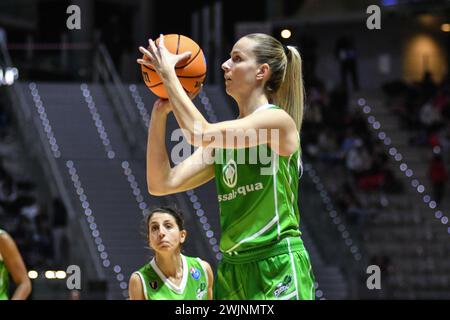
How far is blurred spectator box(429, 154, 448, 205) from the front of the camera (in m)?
16.9

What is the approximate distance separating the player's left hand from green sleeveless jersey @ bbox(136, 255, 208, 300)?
1.72m

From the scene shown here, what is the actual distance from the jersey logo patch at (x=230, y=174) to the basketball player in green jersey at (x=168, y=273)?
1470mm

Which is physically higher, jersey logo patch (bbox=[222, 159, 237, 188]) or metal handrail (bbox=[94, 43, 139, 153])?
jersey logo patch (bbox=[222, 159, 237, 188])

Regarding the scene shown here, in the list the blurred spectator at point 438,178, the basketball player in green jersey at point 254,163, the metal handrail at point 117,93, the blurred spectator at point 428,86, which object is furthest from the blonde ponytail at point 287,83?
the blurred spectator at point 428,86

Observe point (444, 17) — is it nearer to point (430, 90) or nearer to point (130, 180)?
point (430, 90)

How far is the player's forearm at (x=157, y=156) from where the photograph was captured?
4652 millimetres

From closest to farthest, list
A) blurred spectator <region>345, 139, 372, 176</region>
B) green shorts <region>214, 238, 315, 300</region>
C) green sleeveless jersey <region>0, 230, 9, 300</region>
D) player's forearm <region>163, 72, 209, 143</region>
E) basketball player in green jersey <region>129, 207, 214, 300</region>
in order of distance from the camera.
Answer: player's forearm <region>163, 72, 209, 143</region>, green shorts <region>214, 238, 315, 300</region>, basketball player in green jersey <region>129, 207, 214, 300</region>, green sleeveless jersey <region>0, 230, 9, 300</region>, blurred spectator <region>345, 139, 372, 176</region>

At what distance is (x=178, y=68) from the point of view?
15.3ft

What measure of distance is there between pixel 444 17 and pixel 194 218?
1037cm

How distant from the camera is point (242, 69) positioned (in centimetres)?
455

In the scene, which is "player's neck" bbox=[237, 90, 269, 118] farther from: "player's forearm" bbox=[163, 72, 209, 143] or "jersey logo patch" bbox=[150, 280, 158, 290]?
"jersey logo patch" bbox=[150, 280, 158, 290]

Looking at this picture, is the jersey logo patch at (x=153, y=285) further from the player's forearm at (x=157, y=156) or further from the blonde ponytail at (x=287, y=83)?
the blonde ponytail at (x=287, y=83)

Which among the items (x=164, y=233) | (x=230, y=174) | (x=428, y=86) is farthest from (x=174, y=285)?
(x=428, y=86)

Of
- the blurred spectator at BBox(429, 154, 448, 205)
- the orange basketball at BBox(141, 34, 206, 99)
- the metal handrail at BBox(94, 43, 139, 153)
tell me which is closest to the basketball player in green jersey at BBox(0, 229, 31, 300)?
the orange basketball at BBox(141, 34, 206, 99)
